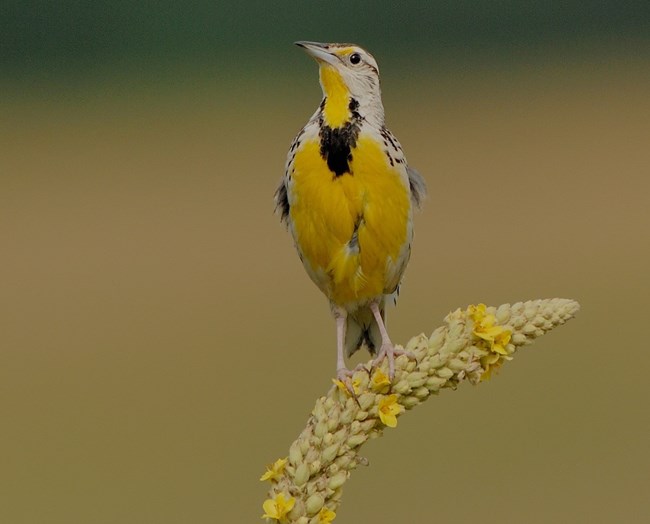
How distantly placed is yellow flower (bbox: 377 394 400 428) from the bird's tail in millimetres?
1728

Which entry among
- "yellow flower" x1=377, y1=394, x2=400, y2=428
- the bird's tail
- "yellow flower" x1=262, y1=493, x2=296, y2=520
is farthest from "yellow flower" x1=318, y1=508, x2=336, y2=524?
the bird's tail

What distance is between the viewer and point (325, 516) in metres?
1.65

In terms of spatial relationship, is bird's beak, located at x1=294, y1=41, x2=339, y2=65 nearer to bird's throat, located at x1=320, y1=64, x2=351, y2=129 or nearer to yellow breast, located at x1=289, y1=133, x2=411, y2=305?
bird's throat, located at x1=320, y1=64, x2=351, y2=129

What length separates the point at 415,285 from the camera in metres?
10.7

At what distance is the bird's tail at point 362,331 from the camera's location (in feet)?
12.0

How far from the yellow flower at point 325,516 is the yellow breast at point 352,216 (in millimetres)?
1595

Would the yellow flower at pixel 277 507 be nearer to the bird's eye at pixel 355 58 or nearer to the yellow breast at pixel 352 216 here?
the yellow breast at pixel 352 216

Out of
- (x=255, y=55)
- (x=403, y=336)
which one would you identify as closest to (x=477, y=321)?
(x=403, y=336)

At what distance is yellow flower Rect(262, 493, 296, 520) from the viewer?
5.34 feet

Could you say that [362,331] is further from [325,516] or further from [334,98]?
[325,516]

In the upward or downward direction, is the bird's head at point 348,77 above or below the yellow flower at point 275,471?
above

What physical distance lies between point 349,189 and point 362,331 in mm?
598

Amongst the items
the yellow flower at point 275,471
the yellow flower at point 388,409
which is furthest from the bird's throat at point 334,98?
the yellow flower at point 275,471

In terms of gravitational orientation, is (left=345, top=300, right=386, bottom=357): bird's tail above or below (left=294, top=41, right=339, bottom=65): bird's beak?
below
